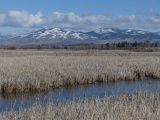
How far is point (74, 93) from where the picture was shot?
63.2ft

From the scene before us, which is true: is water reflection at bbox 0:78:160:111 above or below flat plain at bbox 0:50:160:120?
below

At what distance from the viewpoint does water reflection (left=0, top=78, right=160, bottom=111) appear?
52.3 ft

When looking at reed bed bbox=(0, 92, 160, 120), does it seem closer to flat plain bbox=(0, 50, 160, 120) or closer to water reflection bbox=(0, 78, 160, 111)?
flat plain bbox=(0, 50, 160, 120)

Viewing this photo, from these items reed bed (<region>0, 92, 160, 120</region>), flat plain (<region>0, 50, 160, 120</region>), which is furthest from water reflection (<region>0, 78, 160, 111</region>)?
reed bed (<region>0, 92, 160, 120</region>)

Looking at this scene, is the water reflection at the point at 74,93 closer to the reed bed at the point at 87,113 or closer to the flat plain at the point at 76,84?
the flat plain at the point at 76,84

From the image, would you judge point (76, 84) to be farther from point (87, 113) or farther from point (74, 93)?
point (87, 113)

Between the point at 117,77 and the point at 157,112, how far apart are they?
15.2m

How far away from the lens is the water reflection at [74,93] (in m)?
15.9

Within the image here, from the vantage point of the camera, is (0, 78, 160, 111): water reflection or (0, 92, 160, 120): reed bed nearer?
(0, 92, 160, 120): reed bed

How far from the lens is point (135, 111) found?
976cm

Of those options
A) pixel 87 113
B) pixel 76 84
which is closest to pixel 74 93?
pixel 76 84

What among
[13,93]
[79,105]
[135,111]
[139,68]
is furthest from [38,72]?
[135,111]

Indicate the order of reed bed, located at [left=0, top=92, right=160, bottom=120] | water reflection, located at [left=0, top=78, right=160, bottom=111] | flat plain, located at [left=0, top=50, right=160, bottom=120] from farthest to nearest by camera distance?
water reflection, located at [left=0, top=78, right=160, bottom=111] → flat plain, located at [left=0, top=50, right=160, bottom=120] → reed bed, located at [left=0, top=92, right=160, bottom=120]

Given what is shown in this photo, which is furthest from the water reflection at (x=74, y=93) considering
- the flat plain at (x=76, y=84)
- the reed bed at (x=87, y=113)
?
the reed bed at (x=87, y=113)
